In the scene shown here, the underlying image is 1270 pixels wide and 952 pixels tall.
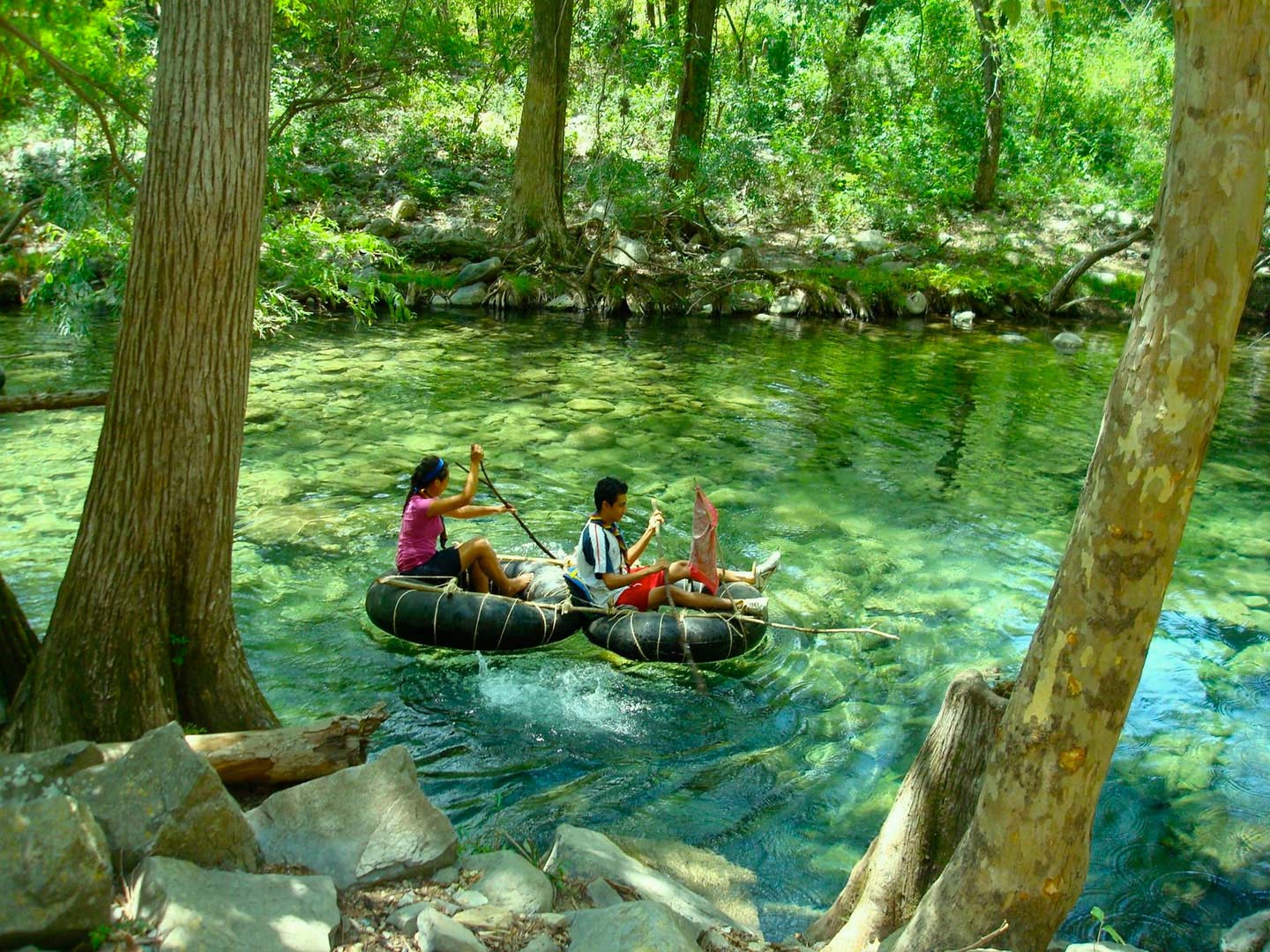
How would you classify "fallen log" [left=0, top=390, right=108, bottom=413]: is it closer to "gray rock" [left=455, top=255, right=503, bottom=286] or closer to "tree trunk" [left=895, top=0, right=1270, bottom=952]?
"tree trunk" [left=895, top=0, right=1270, bottom=952]

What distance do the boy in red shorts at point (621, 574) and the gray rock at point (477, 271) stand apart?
42.6 ft

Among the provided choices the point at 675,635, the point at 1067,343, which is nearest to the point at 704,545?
the point at 675,635

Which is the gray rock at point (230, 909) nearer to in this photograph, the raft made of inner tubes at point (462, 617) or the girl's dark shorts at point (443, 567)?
the raft made of inner tubes at point (462, 617)

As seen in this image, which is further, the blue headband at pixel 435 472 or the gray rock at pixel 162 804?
the blue headband at pixel 435 472

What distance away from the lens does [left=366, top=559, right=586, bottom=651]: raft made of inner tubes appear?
6.16 m

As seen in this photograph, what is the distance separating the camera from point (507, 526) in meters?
8.65

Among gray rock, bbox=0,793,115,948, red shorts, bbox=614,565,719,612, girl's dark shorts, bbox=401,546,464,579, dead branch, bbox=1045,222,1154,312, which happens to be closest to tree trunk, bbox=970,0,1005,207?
dead branch, bbox=1045,222,1154,312

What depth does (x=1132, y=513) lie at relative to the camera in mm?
2771

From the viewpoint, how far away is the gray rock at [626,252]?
19.6 m

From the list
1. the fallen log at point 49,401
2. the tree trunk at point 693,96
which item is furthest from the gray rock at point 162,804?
the tree trunk at point 693,96

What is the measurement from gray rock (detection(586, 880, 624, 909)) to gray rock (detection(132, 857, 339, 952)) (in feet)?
2.89

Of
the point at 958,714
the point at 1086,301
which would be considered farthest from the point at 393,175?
the point at 958,714

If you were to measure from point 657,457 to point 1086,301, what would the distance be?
13766 mm

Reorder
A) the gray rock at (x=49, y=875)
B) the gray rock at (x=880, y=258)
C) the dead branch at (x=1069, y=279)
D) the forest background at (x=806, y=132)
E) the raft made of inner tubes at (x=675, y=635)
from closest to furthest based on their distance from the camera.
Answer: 1. the gray rock at (x=49, y=875)
2. the raft made of inner tubes at (x=675, y=635)
3. the dead branch at (x=1069, y=279)
4. the forest background at (x=806, y=132)
5. the gray rock at (x=880, y=258)
